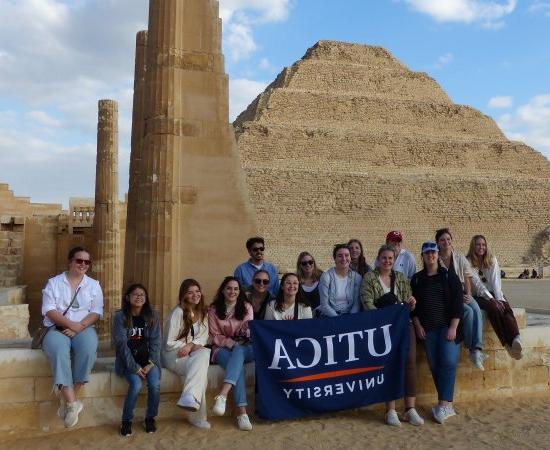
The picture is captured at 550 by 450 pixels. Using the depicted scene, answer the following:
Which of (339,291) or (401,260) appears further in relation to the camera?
(401,260)

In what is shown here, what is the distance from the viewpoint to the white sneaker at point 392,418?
502 centimetres

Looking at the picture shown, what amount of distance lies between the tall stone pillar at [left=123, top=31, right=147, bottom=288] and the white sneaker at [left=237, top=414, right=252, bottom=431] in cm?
207

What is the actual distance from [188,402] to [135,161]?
14.2 ft

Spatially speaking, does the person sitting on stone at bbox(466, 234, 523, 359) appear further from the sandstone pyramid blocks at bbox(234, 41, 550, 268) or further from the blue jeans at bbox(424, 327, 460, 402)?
the sandstone pyramid blocks at bbox(234, 41, 550, 268)

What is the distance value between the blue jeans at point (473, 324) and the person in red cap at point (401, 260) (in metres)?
0.58

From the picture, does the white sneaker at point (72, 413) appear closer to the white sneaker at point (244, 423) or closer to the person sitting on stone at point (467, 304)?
the white sneaker at point (244, 423)

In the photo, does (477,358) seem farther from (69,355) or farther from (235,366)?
(69,355)

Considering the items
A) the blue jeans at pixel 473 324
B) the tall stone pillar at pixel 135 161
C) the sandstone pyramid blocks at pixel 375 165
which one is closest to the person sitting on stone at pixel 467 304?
the blue jeans at pixel 473 324

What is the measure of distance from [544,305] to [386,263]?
10.3 m

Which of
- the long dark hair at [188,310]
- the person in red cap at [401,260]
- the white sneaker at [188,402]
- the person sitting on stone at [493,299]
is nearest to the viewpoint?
the white sneaker at [188,402]

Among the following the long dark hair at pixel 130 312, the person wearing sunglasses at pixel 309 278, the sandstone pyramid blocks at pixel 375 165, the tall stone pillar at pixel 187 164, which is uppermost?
the sandstone pyramid blocks at pixel 375 165

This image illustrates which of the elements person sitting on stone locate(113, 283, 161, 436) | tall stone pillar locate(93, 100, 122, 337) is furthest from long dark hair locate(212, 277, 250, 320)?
tall stone pillar locate(93, 100, 122, 337)

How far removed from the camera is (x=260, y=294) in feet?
17.4

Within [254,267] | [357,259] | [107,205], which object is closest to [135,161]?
[254,267]
